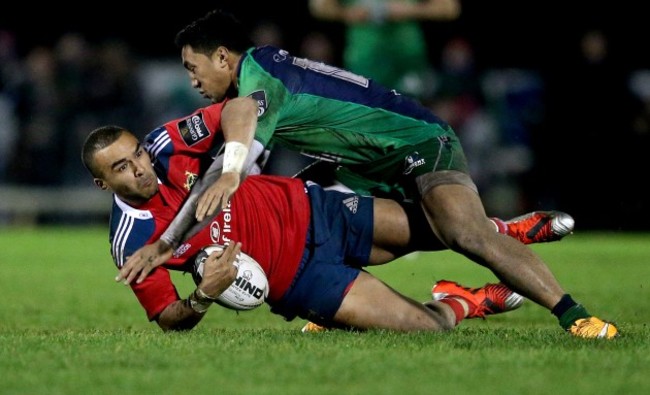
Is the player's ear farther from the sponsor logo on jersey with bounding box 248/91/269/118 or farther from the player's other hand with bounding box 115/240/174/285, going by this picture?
the player's other hand with bounding box 115/240/174/285

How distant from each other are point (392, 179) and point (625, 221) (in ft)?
35.4

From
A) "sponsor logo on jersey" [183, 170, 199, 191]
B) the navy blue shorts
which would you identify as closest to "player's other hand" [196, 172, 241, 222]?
"sponsor logo on jersey" [183, 170, 199, 191]

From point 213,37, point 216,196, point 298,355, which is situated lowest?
point 298,355

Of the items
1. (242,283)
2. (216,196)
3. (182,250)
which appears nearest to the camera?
(216,196)

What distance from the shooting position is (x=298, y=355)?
6.06 meters

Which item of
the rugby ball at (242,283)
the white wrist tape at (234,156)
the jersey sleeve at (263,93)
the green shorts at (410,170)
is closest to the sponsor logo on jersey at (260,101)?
the jersey sleeve at (263,93)

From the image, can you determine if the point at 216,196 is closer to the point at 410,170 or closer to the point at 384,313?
the point at 384,313

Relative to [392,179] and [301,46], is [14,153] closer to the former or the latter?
[301,46]

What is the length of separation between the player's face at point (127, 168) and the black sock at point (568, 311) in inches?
89.1

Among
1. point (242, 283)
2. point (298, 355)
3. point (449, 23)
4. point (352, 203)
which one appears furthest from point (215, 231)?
point (449, 23)

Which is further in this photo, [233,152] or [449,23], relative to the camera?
[449,23]

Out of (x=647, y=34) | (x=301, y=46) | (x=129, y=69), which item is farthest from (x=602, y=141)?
→ (x=129, y=69)

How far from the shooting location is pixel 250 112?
7.07 metres

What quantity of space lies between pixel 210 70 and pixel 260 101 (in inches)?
23.8
